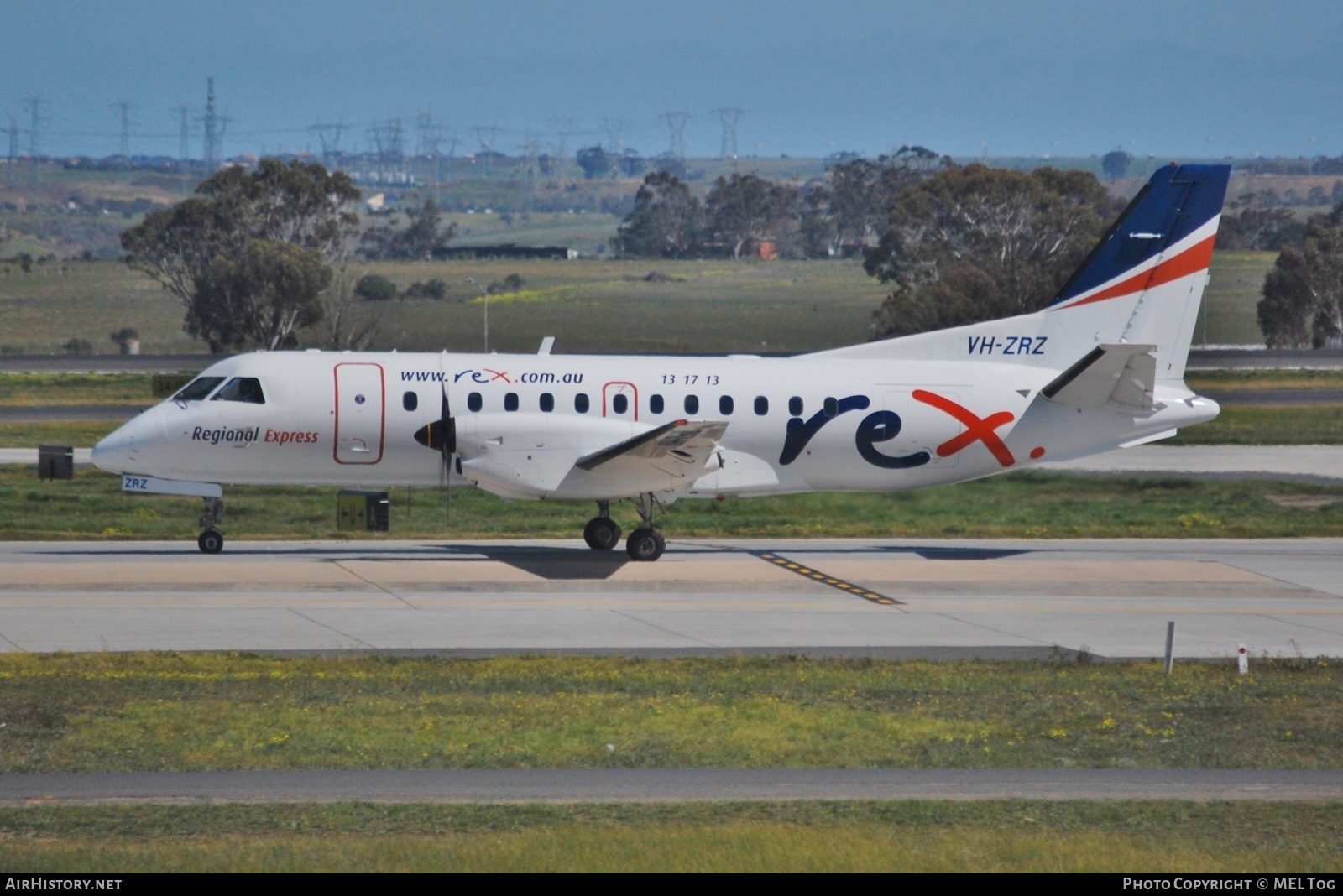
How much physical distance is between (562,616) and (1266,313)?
9429 cm

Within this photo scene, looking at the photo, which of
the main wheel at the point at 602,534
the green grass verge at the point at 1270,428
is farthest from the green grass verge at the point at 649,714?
the green grass verge at the point at 1270,428

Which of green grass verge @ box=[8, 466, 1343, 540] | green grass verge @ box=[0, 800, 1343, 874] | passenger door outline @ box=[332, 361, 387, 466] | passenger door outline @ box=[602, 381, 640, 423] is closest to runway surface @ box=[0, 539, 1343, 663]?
passenger door outline @ box=[332, 361, 387, 466]

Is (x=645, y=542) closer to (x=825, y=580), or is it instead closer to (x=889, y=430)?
(x=825, y=580)

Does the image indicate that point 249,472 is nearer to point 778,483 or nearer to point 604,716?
point 778,483

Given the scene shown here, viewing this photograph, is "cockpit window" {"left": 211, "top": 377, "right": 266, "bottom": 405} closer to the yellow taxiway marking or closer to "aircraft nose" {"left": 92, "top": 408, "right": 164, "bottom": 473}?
"aircraft nose" {"left": 92, "top": 408, "right": 164, "bottom": 473}

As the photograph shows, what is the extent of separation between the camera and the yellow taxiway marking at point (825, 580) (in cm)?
2428

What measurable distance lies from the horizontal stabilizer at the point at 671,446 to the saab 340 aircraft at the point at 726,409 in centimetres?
5

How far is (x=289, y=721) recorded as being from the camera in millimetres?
15320

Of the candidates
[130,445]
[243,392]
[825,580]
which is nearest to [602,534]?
[825,580]

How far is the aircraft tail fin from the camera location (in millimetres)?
28484

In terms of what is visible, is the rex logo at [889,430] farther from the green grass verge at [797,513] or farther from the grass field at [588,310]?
the grass field at [588,310]

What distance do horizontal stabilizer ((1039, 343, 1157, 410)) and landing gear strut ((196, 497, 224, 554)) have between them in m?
16.3

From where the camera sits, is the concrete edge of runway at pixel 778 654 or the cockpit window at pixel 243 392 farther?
the cockpit window at pixel 243 392
